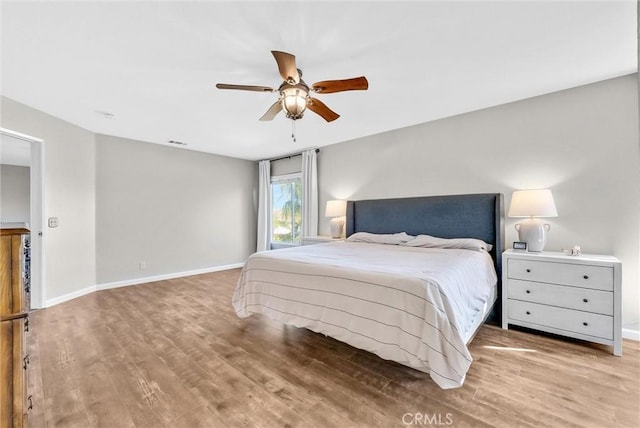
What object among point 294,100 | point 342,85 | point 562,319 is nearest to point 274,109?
point 294,100

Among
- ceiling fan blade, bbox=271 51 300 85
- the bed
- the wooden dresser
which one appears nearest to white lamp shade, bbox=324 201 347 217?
the bed

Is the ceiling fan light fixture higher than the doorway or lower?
higher

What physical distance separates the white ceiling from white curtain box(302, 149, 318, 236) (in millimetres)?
1893

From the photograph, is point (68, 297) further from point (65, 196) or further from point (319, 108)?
point (319, 108)

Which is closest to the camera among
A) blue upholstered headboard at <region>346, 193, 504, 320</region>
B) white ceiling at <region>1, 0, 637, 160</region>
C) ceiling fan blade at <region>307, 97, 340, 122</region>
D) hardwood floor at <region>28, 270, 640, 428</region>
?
hardwood floor at <region>28, 270, 640, 428</region>

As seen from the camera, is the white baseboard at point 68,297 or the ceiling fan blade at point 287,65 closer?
the ceiling fan blade at point 287,65

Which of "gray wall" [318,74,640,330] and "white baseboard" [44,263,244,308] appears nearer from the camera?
"gray wall" [318,74,640,330]

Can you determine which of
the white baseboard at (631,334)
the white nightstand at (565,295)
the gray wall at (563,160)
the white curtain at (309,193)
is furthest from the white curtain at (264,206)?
the white baseboard at (631,334)

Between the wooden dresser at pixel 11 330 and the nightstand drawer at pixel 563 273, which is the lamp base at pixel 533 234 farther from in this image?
the wooden dresser at pixel 11 330

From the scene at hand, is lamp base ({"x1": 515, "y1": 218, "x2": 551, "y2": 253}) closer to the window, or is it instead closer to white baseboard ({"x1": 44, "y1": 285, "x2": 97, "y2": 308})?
the window

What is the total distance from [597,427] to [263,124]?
13.5ft

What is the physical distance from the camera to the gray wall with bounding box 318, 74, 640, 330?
2.50 metres

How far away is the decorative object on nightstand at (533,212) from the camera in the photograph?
8.61 ft

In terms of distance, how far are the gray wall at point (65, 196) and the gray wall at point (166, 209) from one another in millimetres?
176
